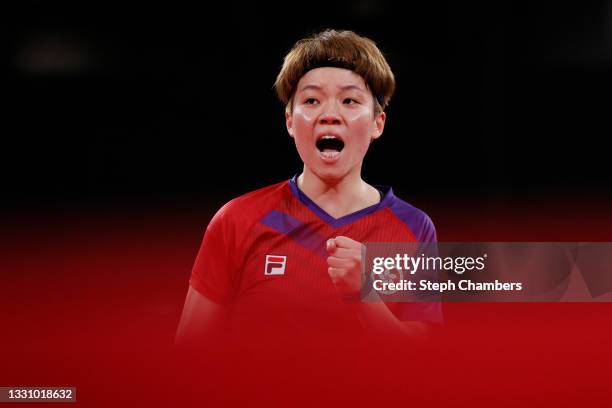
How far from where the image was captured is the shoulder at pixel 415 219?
66.2 inches

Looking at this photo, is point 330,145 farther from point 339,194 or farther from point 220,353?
point 220,353

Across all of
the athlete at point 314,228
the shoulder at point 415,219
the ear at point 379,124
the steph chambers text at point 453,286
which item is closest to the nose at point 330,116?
the athlete at point 314,228

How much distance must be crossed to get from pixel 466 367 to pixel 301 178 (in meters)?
0.57

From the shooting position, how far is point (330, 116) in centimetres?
162

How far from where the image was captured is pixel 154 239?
176cm

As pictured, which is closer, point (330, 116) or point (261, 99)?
point (330, 116)

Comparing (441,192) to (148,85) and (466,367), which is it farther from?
(148,85)

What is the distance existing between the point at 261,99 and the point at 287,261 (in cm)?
38

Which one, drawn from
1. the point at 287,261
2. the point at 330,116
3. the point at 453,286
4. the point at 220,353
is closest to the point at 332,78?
the point at 330,116

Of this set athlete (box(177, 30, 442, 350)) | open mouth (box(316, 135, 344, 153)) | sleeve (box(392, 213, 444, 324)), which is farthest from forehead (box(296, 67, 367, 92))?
sleeve (box(392, 213, 444, 324))

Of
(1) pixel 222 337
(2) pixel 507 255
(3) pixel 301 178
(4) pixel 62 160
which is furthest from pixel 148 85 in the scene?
(2) pixel 507 255

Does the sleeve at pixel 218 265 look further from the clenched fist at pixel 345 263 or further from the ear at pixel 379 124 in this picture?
the ear at pixel 379 124

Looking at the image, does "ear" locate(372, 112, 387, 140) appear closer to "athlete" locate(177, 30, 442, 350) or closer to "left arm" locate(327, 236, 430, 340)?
"athlete" locate(177, 30, 442, 350)

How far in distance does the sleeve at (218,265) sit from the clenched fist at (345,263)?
0.22 meters
